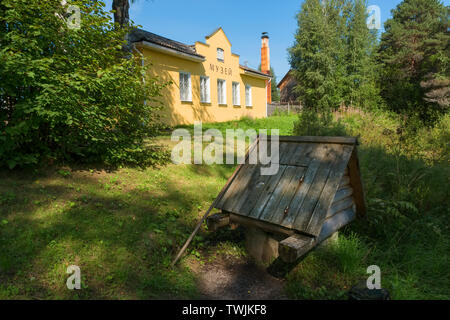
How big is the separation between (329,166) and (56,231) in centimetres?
353

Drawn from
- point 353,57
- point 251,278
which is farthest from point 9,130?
point 353,57

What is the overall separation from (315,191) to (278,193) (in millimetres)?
466

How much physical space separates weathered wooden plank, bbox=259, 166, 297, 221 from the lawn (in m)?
0.88

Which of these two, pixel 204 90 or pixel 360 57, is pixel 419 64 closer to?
pixel 360 57

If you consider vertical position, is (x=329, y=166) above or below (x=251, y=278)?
above

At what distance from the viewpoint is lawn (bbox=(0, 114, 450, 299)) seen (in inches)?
112

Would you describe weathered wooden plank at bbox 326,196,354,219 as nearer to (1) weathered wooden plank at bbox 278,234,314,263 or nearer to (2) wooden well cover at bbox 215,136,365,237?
(2) wooden well cover at bbox 215,136,365,237

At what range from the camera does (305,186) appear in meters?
3.14

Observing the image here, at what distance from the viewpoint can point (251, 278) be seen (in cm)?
340

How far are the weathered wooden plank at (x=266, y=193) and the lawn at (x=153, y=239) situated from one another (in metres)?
0.93

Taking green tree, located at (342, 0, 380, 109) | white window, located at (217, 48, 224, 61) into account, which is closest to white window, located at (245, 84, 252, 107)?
white window, located at (217, 48, 224, 61)

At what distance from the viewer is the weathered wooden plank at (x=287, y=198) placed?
3.04 meters
